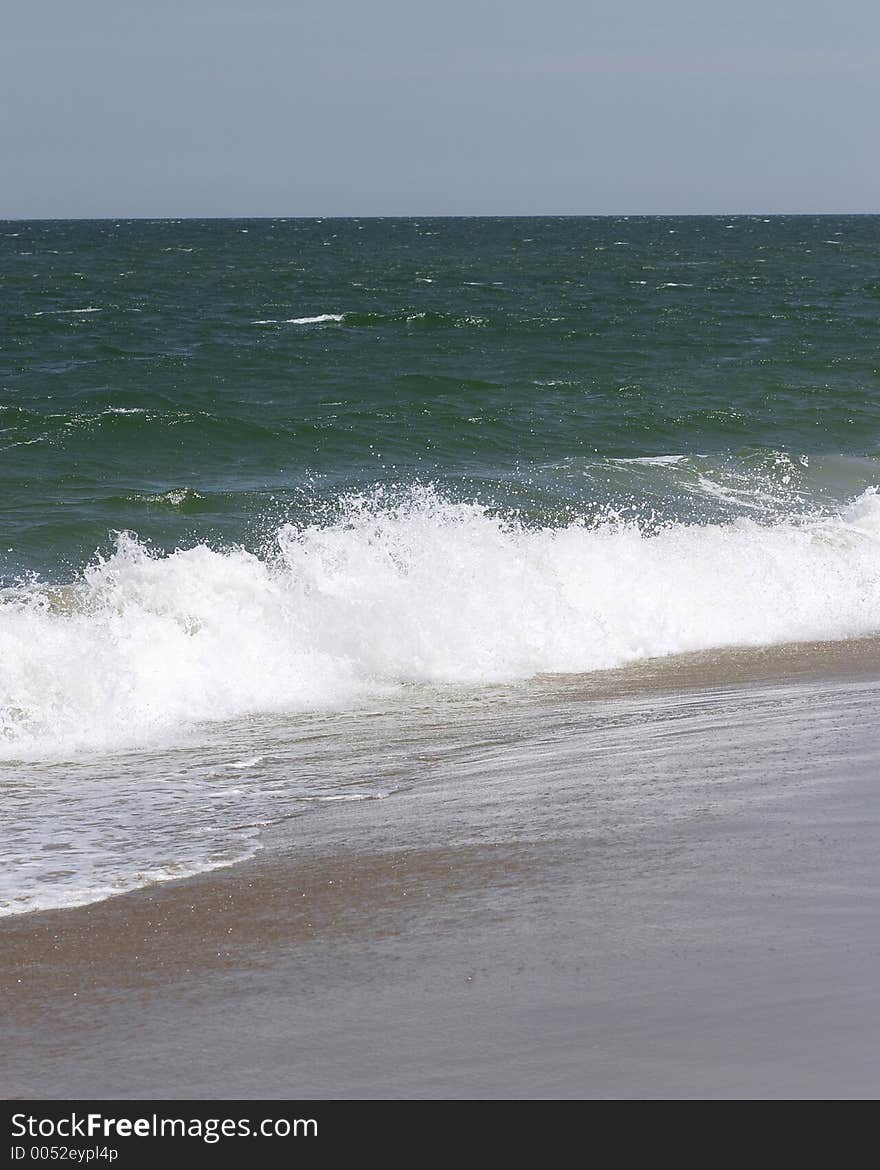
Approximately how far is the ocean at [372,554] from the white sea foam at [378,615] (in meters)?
0.03

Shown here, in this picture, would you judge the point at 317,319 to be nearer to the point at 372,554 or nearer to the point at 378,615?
the point at 372,554

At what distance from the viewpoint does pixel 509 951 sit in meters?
3.96

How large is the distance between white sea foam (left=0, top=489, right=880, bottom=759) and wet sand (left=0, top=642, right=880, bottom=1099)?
8.76 ft

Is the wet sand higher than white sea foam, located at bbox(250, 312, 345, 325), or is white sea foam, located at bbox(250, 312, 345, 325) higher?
white sea foam, located at bbox(250, 312, 345, 325)

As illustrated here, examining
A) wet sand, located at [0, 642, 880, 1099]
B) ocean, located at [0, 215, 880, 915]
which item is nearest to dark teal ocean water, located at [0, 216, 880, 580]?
ocean, located at [0, 215, 880, 915]

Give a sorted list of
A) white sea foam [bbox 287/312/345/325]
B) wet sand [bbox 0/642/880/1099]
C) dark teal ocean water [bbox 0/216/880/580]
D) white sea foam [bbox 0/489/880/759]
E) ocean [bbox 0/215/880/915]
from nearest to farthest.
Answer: wet sand [bbox 0/642/880/1099]
ocean [bbox 0/215/880/915]
white sea foam [bbox 0/489/880/759]
dark teal ocean water [bbox 0/216/880/580]
white sea foam [bbox 287/312/345/325]

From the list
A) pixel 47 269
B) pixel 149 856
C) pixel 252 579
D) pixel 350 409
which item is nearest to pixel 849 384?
pixel 350 409

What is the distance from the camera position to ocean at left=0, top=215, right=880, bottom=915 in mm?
6527

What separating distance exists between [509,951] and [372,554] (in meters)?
6.67

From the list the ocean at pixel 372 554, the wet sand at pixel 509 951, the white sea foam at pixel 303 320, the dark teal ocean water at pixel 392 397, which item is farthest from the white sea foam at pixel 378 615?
the white sea foam at pixel 303 320

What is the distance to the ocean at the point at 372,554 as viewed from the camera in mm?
6527

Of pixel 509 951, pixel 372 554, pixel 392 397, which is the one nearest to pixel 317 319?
pixel 392 397

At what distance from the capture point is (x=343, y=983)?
384 centimetres

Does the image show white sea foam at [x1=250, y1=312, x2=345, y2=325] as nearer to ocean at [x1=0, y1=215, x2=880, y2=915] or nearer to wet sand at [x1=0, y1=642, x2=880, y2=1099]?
ocean at [x1=0, y1=215, x2=880, y2=915]
